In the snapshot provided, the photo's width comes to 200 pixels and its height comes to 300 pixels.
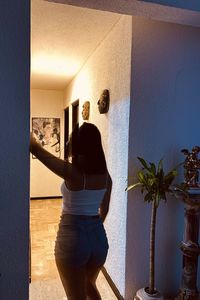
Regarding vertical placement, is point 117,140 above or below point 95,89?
below

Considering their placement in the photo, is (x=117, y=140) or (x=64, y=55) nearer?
(x=117, y=140)

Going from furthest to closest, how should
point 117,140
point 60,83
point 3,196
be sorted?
point 60,83
point 117,140
point 3,196

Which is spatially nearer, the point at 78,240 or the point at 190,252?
the point at 78,240

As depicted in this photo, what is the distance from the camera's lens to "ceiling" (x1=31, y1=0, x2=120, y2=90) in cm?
172

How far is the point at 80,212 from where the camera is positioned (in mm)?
1054

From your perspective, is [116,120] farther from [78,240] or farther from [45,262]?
[45,262]

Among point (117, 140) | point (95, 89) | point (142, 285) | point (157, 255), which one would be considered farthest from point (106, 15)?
point (142, 285)

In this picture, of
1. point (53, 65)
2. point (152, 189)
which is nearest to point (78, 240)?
point (152, 189)

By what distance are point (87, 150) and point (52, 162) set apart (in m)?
0.18

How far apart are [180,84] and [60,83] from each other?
187cm

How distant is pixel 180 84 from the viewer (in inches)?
68.4

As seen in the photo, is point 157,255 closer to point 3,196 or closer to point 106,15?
point 3,196

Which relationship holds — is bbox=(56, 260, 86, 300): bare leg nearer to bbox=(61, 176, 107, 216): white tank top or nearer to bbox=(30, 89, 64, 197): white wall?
bbox=(61, 176, 107, 216): white tank top

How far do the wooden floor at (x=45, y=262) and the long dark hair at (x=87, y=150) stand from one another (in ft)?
3.21
